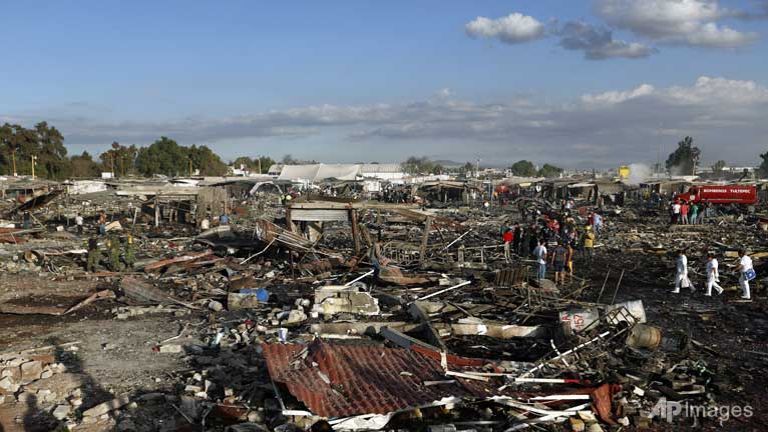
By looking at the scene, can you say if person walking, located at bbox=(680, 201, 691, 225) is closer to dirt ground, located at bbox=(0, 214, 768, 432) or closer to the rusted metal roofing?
dirt ground, located at bbox=(0, 214, 768, 432)

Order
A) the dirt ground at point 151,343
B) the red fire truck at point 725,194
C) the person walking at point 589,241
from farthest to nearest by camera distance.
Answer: the red fire truck at point 725,194
the person walking at point 589,241
the dirt ground at point 151,343

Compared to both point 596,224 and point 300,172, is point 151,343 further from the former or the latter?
point 300,172

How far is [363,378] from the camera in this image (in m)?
6.60

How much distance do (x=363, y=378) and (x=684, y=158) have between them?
315ft

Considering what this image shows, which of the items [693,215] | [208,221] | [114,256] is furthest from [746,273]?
[208,221]

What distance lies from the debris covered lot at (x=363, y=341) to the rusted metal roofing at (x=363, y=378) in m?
0.02

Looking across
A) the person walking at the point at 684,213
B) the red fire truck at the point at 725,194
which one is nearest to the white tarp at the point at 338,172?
the red fire truck at the point at 725,194

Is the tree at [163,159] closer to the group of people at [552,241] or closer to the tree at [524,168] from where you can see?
the group of people at [552,241]

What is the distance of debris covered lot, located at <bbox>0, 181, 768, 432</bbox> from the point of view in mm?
6629

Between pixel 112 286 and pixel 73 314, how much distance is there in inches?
102

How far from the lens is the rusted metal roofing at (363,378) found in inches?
237

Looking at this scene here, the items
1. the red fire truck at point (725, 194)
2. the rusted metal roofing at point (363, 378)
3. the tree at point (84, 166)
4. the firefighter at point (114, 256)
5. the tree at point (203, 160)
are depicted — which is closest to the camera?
the rusted metal roofing at point (363, 378)

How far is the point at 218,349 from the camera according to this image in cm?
939

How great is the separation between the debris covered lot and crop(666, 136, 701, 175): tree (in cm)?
7660
